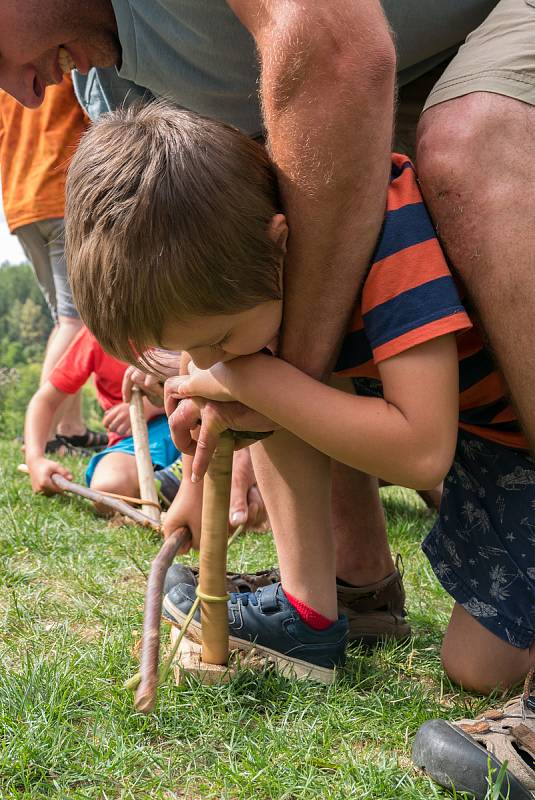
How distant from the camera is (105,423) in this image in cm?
430

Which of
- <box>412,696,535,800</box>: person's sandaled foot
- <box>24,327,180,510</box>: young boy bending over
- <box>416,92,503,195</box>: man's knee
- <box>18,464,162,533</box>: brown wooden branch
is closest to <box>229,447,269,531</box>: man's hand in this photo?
<box>18,464,162,533</box>: brown wooden branch

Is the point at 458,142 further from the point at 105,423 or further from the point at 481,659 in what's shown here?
the point at 105,423

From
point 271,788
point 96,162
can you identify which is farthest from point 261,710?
point 96,162

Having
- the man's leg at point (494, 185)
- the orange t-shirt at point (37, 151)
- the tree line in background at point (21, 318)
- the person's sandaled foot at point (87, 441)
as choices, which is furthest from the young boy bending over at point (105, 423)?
the tree line in background at point (21, 318)

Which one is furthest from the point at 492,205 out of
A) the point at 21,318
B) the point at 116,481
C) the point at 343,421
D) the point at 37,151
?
the point at 21,318

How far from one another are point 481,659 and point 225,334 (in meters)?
0.85

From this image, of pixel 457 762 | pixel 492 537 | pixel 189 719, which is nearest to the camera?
pixel 457 762

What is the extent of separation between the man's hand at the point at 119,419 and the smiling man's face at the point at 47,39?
Result: 2237mm

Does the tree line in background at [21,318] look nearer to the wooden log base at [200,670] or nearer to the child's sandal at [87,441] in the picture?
the child's sandal at [87,441]

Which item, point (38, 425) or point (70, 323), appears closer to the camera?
point (38, 425)

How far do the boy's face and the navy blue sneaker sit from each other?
0.57 meters

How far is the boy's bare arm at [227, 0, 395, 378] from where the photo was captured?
1362 millimetres

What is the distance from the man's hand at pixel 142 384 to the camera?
304cm

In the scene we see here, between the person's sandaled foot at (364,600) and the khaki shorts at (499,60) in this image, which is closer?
the khaki shorts at (499,60)
